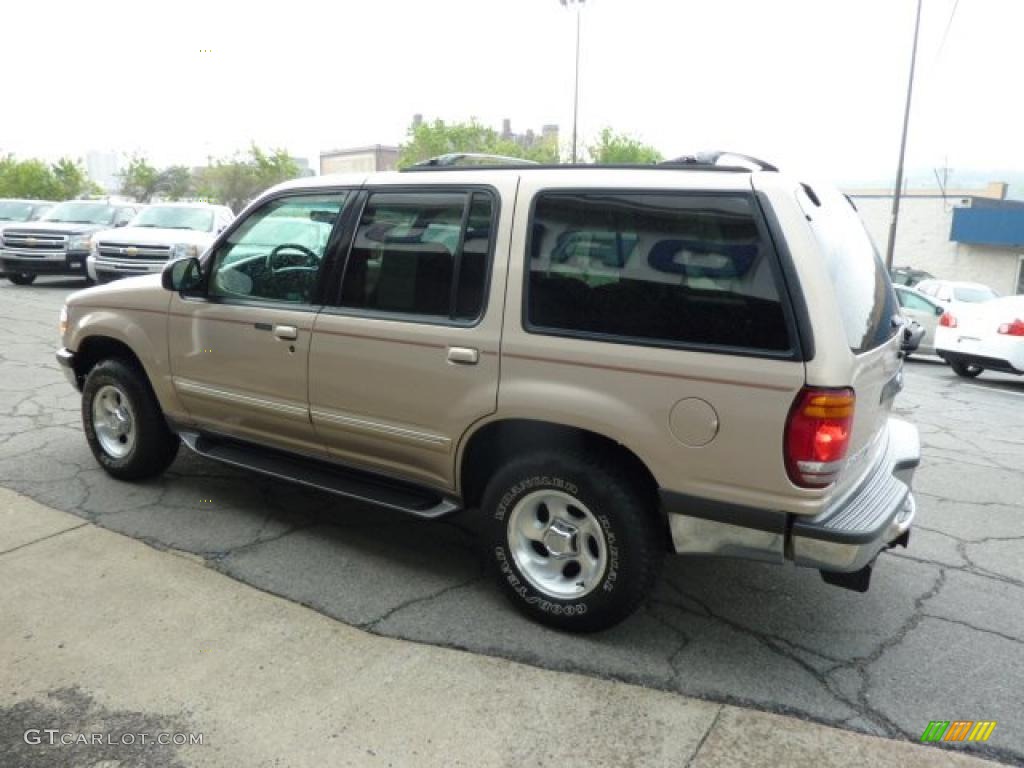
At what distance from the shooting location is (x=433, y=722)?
2.69 metres

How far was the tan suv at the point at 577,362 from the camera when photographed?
2746 mm

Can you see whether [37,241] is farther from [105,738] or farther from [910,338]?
[910,338]

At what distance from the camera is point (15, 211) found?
19.2 meters

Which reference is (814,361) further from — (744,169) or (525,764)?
(525,764)

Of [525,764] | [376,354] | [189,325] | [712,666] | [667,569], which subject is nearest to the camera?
[525,764]

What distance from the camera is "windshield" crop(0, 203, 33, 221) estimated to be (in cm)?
1888

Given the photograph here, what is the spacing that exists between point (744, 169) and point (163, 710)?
2803mm

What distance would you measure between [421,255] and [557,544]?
1385mm

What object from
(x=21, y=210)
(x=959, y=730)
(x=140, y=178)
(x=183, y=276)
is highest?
(x=140, y=178)

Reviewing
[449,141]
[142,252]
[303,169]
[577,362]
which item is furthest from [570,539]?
[303,169]

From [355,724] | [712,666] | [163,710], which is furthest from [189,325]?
[712,666]

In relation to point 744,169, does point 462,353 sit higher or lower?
lower

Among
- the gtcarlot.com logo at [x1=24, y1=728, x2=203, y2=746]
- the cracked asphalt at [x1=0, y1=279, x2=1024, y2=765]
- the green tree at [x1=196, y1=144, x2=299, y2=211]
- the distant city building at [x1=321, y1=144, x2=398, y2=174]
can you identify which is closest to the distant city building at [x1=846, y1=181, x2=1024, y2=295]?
the cracked asphalt at [x1=0, y1=279, x2=1024, y2=765]

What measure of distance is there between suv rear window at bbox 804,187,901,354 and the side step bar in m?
1.80
